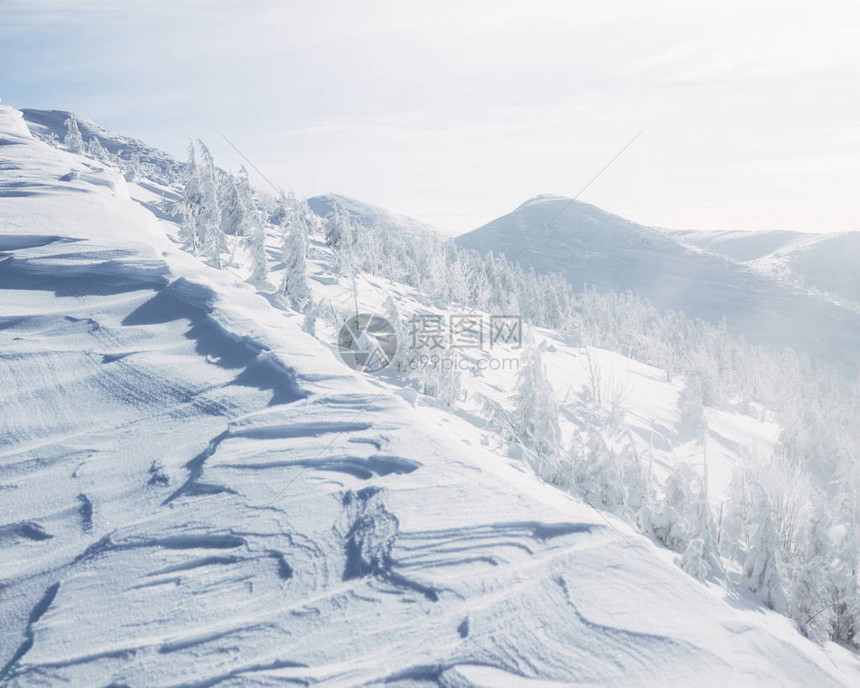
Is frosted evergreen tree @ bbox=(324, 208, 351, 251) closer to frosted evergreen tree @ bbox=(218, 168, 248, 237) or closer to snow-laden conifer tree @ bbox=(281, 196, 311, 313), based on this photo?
frosted evergreen tree @ bbox=(218, 168, 248, 237)

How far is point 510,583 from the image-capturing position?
3.53 metres

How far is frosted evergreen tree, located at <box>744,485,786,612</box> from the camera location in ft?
26.5

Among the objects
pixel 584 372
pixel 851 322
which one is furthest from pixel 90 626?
pixel 851 322

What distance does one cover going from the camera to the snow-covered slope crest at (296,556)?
9.66 ft

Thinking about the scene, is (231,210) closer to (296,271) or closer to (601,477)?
(296,271)

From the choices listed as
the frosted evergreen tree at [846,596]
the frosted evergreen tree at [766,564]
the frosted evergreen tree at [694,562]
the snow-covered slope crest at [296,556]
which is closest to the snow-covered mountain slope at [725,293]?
the frosted evergreen tree at [846,596]

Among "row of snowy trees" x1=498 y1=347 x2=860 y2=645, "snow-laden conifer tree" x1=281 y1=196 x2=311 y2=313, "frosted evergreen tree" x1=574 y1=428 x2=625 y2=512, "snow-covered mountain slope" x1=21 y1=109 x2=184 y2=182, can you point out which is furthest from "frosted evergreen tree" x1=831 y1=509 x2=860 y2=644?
"snow-covered mountain slope" x1=21 y1=109 x2=184 y2=182

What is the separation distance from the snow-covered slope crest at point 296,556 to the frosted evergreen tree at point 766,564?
14.4 feet

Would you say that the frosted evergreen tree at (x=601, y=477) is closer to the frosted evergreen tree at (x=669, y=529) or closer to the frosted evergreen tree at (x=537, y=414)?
the frosted evergreen tree at (x=669, y=529)

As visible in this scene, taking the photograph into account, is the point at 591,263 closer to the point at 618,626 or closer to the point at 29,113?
the point at 618,626

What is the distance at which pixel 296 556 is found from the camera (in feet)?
11.9

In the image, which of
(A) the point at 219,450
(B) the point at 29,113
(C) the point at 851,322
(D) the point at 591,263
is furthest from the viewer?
(D) the point at 591,263

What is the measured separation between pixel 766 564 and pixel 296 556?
10002mm

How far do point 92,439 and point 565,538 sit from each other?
5.42 meters
